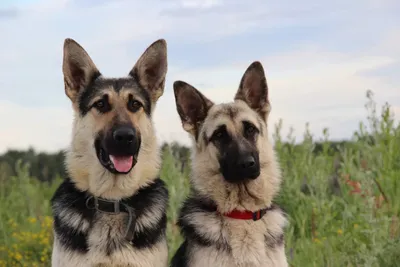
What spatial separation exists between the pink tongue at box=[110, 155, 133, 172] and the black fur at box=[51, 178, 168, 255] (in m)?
0.34

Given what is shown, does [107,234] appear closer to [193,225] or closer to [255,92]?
[193,225]

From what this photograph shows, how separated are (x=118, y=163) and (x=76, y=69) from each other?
106 centimetres

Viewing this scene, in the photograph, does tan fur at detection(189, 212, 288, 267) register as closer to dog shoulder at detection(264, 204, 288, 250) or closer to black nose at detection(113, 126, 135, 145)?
dog shoulder at detection(264, 204, 288, 250)

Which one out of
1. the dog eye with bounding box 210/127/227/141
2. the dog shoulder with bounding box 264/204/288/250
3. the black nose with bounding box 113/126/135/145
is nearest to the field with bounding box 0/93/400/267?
the dog shoulder with bounding box 264/204/288/250

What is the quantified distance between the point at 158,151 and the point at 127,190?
1.41ft

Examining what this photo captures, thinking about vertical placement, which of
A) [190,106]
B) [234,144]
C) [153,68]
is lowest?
[234,144]

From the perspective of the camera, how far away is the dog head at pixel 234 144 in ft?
16.2

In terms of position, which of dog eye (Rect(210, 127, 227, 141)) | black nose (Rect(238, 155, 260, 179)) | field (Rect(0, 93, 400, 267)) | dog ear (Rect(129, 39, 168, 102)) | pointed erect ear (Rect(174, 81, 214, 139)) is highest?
dog ear (Rect(129, 39, 168, 102))

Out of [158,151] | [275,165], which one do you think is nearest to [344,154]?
[275,165]

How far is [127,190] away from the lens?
5070 millimetres

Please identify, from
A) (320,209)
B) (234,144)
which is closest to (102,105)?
(234,144)

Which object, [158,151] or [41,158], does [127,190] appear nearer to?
[158,151]

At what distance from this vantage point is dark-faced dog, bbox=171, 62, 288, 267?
15.8 feet

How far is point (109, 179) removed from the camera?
5020 millimetres
